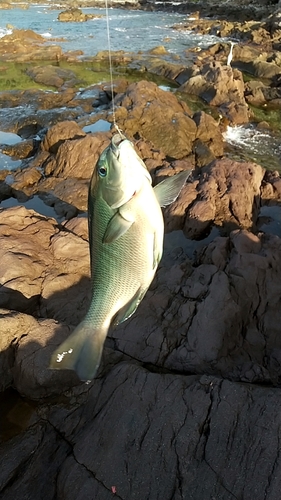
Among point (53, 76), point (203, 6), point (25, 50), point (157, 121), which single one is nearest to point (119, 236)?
point (157, 121)

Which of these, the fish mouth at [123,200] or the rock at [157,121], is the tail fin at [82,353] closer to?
the fish mouth at [123,200]

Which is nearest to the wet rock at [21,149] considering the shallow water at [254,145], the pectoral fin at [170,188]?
the shallow water at [254,145]

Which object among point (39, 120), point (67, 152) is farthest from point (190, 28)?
point (67, 152)

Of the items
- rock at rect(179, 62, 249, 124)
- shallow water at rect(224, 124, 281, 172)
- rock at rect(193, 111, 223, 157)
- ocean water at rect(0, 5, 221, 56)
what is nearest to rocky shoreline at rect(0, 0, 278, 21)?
ocean water at rect(0, 5, 221, 56)

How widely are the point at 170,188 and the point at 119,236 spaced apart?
24.3 inches

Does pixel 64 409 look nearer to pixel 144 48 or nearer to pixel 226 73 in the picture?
pixel 226 73

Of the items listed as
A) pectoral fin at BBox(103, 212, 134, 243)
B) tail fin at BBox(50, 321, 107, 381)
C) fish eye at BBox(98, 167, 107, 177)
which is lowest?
tail fin at BBox(50, 321, 107, 381)

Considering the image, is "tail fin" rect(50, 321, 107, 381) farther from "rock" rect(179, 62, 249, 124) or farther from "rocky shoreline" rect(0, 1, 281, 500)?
"rock" rect(179, 62, 249, 124)

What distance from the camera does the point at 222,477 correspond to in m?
4.42

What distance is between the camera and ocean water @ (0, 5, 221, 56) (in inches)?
1529

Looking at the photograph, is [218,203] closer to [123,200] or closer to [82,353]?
[123,200]

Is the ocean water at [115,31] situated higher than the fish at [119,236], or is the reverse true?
the fish at [119,236]

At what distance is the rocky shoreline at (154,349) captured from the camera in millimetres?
4668

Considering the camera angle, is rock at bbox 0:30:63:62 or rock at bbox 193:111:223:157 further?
rock at bbox 0:30:63:62
